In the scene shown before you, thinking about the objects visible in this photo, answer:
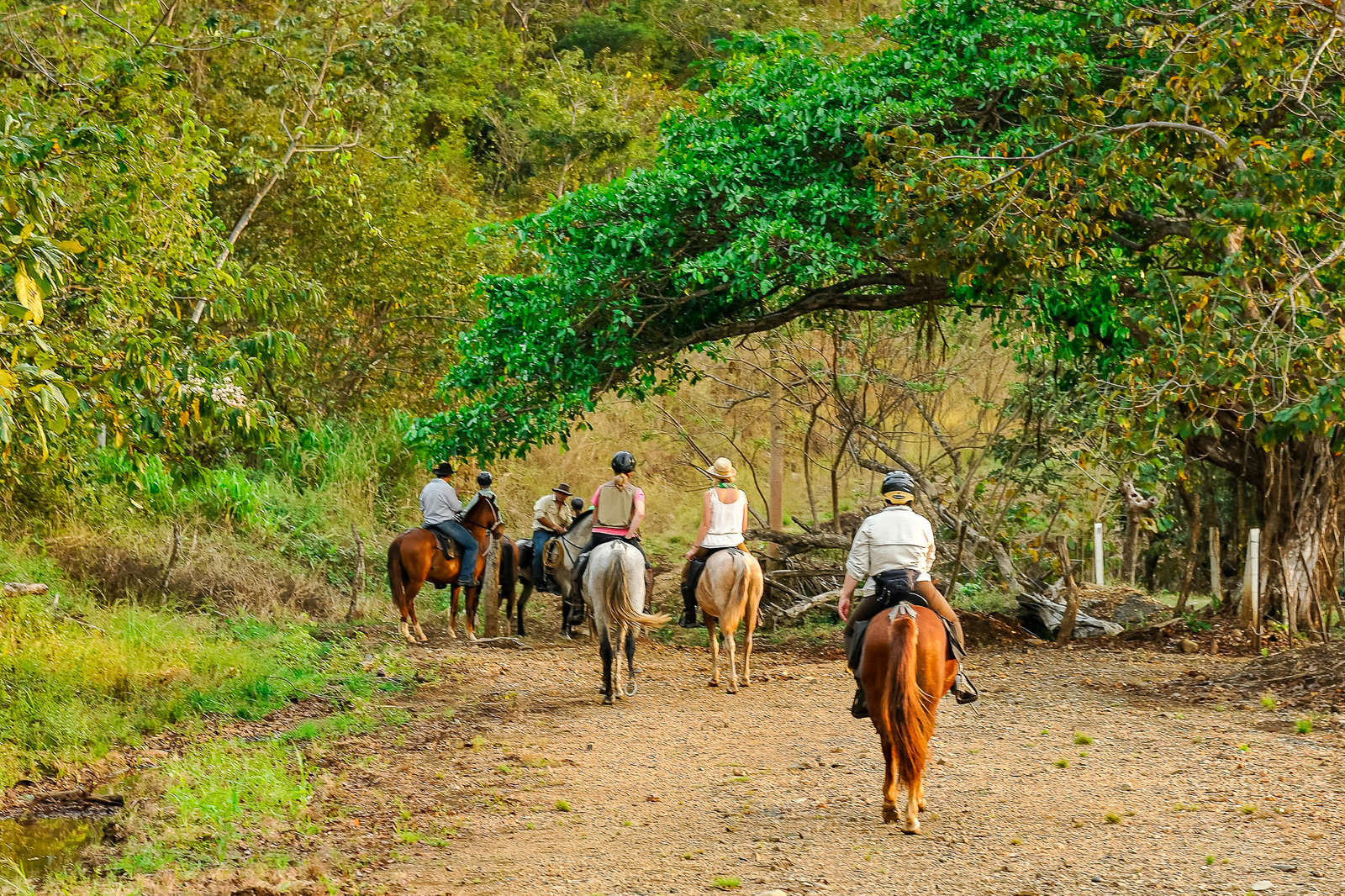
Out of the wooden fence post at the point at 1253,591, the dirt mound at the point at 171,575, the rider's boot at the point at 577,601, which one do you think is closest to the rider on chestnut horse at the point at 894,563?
the rider's boot at the point at 577,601

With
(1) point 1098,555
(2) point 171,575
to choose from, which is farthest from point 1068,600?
(2) point 171,575

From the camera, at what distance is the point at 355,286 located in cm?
2098

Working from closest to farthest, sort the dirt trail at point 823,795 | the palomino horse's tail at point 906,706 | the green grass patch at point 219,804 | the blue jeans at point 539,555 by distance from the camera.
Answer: the dirt trail at point 823,795
the palomino horse's tail at point 906,706
the green grass patch at point 219,804
the blue jeans at point 539,555

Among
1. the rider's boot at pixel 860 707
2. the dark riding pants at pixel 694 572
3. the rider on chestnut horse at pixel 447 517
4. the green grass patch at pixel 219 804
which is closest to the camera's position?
the green grass patch at pixel 219 804

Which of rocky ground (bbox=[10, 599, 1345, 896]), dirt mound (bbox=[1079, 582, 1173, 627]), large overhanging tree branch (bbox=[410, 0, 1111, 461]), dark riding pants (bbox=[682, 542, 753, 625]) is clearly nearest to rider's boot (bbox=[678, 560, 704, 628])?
dark riding pants (bbox=[682, 542, 753, 625])

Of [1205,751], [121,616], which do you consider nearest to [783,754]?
[1205,751]

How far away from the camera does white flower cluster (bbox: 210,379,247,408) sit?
956 cm

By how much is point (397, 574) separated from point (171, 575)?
3.07m

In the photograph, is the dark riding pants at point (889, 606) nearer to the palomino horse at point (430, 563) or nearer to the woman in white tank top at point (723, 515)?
the woman in white tank top at point (723, 515)

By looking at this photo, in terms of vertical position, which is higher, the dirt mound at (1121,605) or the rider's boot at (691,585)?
the rider's boot at (691,585)

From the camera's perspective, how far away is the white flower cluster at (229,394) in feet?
31.4

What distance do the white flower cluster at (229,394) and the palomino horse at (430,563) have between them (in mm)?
4928

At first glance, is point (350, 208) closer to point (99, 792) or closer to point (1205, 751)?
point (99, 792)

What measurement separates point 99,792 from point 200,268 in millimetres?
5100
